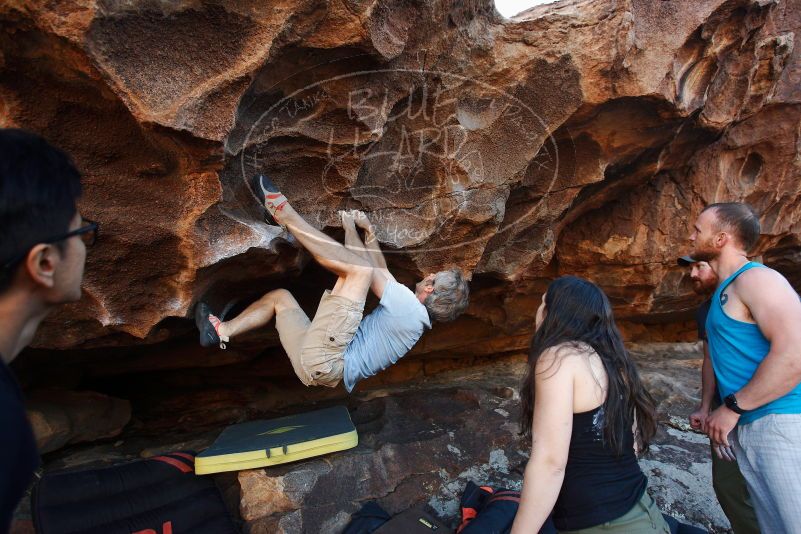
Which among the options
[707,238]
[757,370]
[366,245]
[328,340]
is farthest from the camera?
[366,245]

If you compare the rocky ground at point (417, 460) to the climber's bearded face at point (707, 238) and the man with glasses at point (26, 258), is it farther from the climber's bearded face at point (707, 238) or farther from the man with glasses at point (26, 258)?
the man with glasses at point (26, 258)

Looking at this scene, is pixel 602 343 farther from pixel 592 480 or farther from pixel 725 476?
pixel 725 476

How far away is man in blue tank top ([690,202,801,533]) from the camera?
1.66m

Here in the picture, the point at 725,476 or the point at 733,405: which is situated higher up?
the point at 733,405

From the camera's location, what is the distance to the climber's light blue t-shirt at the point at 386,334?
2.49 meters

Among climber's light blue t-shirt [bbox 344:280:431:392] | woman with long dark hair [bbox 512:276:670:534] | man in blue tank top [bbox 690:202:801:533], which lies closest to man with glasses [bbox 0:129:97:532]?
woman with long dark hair [bbox 512:276:670:534]

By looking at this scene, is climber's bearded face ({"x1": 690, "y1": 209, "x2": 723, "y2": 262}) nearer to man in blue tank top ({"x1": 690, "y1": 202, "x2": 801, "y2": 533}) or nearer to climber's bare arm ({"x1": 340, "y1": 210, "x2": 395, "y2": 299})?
man in blue tank top ({"x1": 690, "y1": 202, "x2": 801, "y2": 533})

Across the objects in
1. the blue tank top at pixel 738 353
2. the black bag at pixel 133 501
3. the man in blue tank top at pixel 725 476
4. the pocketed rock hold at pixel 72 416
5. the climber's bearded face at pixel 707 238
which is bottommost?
the pocketed rock hold at pixel 72 416

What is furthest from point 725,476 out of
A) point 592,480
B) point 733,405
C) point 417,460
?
point 417,460

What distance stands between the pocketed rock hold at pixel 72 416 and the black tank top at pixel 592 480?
128 inches

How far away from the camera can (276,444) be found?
101 inches

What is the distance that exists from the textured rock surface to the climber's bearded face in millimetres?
1013

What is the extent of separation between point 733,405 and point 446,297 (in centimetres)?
137

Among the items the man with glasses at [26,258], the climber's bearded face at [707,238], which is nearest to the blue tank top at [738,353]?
the climber's bearded face at [707,238]
